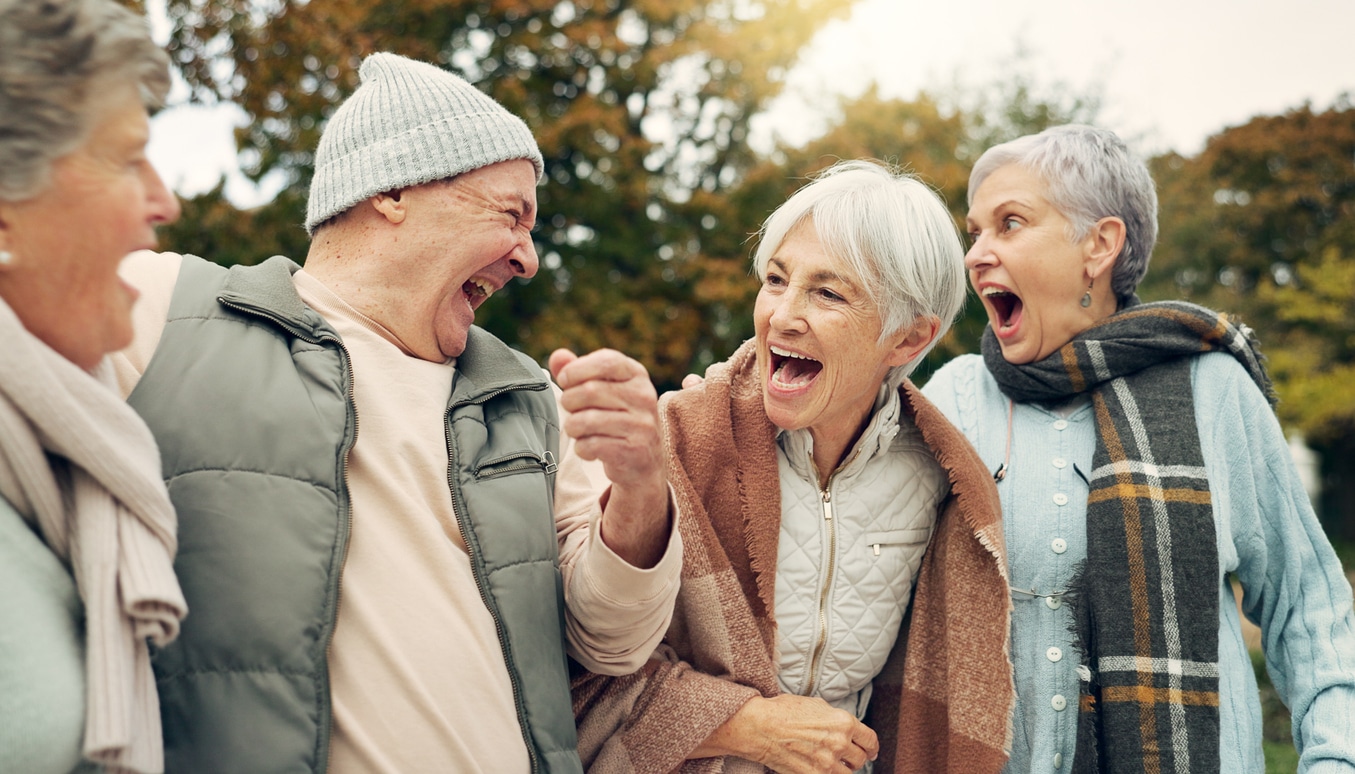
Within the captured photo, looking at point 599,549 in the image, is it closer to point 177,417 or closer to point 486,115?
point 177,417

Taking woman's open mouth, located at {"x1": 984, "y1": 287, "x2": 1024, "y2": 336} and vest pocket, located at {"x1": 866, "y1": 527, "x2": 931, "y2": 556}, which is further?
woman's open mouth, located at {"x1": 984, "y1": 287, "x2": 1024, "y2": 336}

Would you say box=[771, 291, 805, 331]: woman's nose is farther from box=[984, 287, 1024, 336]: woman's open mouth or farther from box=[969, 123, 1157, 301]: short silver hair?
box=[969, 123, 1157, 301]: short silver hair

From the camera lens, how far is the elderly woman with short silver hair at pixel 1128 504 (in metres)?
2.63

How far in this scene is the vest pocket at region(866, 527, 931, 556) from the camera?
2.67 m

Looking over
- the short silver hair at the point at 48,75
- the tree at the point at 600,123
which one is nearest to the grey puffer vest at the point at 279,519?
the short silver hair at the point at 48,75

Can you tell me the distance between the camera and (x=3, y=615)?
1.34 metres

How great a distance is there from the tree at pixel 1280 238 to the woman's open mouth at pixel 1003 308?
59.1ft

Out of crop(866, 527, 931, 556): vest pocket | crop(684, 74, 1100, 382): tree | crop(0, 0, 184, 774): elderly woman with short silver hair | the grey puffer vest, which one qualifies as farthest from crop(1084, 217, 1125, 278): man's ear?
crop(684, 74, 1100, 382): tree

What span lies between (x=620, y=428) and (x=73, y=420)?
87cm

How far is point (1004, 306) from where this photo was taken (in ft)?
10.4

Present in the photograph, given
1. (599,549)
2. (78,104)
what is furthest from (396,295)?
(78,104)

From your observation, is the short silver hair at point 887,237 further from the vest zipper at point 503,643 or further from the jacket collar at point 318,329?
the vest zipper at point 503,643

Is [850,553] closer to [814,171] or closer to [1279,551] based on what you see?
[1279,551]

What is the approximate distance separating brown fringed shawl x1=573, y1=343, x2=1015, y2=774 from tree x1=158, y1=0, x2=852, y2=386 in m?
8.38
